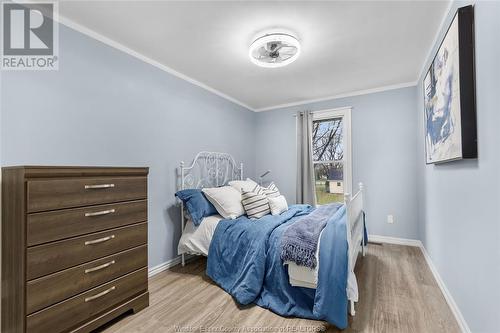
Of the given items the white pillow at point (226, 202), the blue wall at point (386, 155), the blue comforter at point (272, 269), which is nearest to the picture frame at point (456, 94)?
the blue comforter at point (272, 269)

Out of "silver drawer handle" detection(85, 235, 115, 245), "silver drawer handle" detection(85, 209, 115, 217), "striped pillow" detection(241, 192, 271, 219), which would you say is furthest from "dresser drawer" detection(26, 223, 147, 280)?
"striped pillow" detection(241, 192, 271, 219)

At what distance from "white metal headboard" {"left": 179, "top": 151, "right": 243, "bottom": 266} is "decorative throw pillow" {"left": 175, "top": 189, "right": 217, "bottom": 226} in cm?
21

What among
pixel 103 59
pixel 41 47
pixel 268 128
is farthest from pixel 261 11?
pixel 268 128

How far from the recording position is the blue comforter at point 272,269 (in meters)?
1.69

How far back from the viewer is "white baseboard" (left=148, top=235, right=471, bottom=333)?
68.1 inches

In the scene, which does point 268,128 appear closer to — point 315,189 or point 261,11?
point 315,189

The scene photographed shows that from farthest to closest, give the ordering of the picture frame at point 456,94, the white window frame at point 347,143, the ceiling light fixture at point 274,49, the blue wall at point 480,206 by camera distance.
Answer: the white window frame at point 347,143 < the ceiling light fixture at point 274,49 < the picture frame at point 456,94 < the blue wall at point 480,206

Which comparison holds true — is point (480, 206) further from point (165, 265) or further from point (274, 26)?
point (165, 265)

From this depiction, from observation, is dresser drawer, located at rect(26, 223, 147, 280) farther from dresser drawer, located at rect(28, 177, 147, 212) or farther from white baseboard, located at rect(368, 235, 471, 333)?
white baseboard, located at rect(368, 235, 471, 333)

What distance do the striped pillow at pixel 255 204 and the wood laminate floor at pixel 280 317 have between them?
0.84 m

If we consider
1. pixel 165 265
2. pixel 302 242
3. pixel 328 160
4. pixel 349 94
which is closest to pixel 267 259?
pixel 302 242

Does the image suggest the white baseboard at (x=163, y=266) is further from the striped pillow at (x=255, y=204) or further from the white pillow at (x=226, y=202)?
the striped pillow at (x=255, y=204)

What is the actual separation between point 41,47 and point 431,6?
10.1ft

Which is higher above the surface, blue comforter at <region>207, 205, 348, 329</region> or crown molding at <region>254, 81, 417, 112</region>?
crown molding at <region>254, 81, 417, 112</region>
